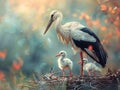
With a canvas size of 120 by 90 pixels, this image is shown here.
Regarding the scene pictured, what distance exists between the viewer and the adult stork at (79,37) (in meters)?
3.79

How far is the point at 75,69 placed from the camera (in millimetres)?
3799

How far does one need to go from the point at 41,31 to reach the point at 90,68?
0.53m

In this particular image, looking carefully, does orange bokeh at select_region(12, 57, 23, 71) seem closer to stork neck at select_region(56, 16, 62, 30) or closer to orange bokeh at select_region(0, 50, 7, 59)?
orange bokeh at select_region(0, 50, 7, 59)

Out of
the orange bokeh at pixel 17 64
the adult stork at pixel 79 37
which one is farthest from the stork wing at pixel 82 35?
the orange bokeh at pixel 17 64

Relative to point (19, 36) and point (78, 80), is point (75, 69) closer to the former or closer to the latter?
point (78, 80)

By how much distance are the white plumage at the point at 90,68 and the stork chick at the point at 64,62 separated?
12cm

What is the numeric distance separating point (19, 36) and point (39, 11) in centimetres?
28

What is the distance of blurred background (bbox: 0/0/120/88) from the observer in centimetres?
373

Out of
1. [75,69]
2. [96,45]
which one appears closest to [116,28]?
[96,45]

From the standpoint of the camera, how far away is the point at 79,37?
3791 millimetres

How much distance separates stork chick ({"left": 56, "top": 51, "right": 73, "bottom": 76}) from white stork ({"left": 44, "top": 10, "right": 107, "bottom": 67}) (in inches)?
4.2

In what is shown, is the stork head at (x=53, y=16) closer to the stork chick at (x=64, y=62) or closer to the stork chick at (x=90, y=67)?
the stork chick at (x=64, y=62)

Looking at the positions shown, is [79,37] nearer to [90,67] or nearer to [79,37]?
[79,37]

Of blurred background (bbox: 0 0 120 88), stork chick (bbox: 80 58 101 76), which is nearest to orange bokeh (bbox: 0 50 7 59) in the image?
blurred background (bbox: 0 0 120 88)
